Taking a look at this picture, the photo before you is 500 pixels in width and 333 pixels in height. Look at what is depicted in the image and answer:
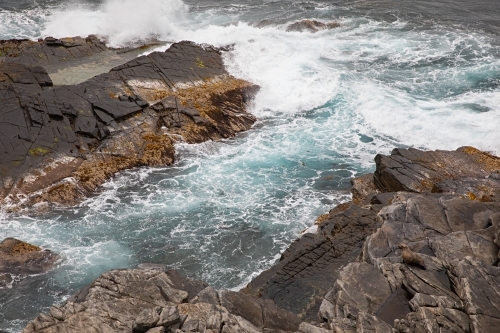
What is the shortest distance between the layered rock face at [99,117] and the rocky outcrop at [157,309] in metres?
11.3

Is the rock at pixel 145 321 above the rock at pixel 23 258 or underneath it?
above

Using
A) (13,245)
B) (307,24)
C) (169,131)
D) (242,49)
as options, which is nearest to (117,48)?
(242,49)

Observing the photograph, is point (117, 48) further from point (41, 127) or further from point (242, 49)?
point (41, 127)

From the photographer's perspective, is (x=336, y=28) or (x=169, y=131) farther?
Result: (x=336, y=28)

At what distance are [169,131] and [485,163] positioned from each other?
54.0 ft

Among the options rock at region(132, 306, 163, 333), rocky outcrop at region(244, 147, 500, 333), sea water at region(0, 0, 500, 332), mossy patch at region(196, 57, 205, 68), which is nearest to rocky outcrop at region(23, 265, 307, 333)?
rock at region(132, 306, 163, 333)

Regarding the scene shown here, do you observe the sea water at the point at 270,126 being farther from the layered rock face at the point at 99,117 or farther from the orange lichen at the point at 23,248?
the layered rock face at the point at 99,117

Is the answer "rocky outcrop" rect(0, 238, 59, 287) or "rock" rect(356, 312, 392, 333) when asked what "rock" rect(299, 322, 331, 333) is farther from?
"rocky outcrop" rect(0, 238, 59, 287)

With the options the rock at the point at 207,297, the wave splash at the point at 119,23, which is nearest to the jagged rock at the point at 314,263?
the rock at the point at 207,297

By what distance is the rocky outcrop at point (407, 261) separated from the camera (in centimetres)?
1309

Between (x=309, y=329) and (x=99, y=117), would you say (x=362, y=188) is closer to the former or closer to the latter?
(x=309, y=329)

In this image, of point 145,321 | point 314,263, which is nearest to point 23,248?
point 145,321

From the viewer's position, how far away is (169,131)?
3006 centimetres

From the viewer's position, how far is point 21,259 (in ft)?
67.9
